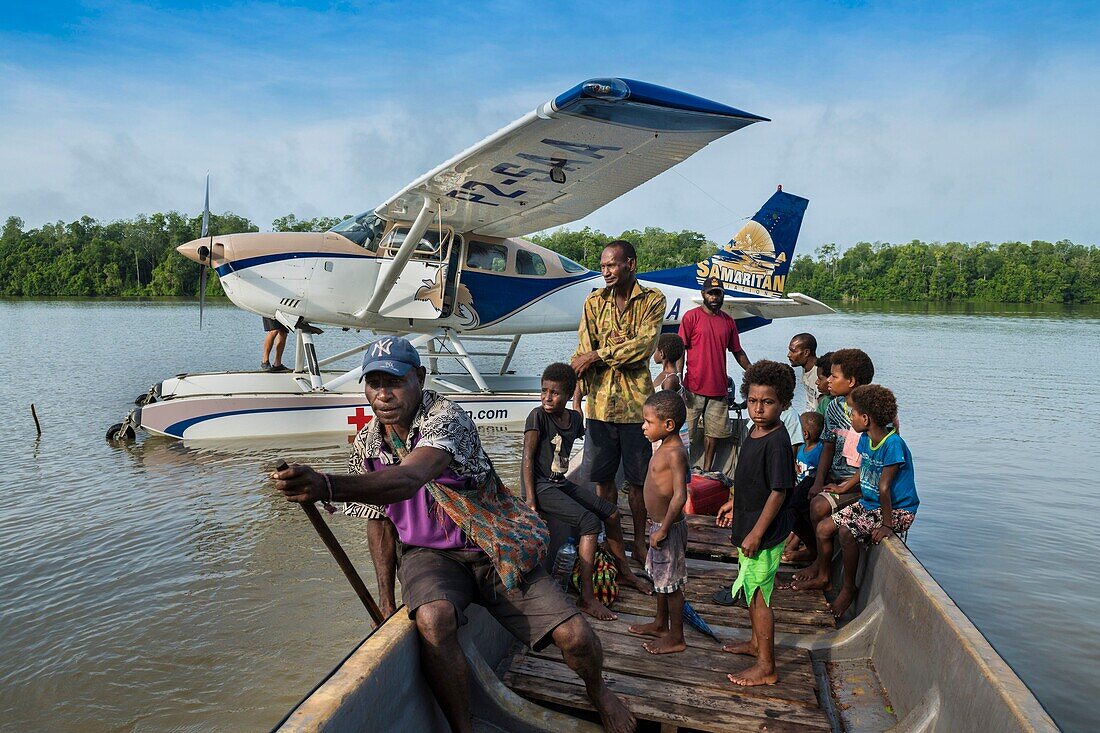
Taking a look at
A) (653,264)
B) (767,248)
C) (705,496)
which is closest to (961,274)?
(653,264)

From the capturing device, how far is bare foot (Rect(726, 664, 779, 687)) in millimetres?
2676

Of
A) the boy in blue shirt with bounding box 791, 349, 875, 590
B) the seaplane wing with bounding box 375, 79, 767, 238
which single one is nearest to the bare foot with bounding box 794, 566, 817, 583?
the boy in blue shirt with bounding box 791, 349, 875, 590

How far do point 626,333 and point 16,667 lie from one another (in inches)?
153

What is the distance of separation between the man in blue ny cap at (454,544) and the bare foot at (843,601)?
5.06 ft

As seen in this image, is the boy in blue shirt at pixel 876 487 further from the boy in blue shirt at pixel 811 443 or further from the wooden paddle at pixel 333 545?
the wooden paddle at pixel 333 545

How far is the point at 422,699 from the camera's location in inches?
93.0

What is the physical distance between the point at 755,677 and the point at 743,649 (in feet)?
0.86

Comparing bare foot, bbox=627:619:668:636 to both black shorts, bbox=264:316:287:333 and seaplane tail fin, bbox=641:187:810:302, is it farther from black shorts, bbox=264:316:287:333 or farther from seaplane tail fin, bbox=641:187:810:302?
seaplane tail fin, bbox=641:187:810:302

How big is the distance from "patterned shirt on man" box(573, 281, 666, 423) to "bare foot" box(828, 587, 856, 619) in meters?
1.35

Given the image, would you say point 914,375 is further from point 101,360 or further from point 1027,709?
point 101,360

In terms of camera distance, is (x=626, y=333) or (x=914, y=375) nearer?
(x=626, y=333)

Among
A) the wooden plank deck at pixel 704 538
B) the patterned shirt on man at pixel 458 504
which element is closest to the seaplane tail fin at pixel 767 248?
the wooden plank deck at pixel 704 538

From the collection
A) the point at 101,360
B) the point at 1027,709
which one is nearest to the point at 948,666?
the point at 1027,709

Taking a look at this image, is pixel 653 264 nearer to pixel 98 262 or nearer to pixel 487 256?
pixel 98 262
